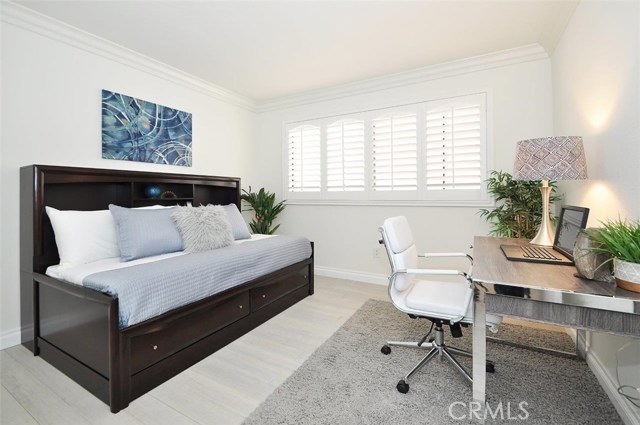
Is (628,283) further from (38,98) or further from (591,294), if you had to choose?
(38,98)

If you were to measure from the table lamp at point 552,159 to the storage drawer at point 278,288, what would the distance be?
2.17m

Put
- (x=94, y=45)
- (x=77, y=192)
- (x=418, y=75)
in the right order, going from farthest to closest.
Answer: (x=418, y=75) < (x=94, y=45) < (x=77, y=192)

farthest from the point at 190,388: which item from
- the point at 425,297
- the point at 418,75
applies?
the point at 418,75

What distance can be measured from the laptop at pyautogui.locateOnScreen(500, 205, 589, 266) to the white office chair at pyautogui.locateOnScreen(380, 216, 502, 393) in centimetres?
29

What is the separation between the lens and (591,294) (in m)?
1.02

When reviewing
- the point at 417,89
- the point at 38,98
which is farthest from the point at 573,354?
the point at 38,98

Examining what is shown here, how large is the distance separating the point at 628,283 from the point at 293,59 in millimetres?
3198

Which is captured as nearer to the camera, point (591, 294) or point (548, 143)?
point (591, 294)

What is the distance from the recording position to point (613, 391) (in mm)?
1586

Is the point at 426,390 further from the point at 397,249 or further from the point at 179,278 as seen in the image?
the point at 179,278

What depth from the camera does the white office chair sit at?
1.67 metres

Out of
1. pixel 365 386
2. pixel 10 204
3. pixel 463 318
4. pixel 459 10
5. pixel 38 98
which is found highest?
pixel 459 10

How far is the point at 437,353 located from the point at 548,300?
103 centimetres

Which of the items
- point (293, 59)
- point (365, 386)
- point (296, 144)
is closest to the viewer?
point (365, 386)
